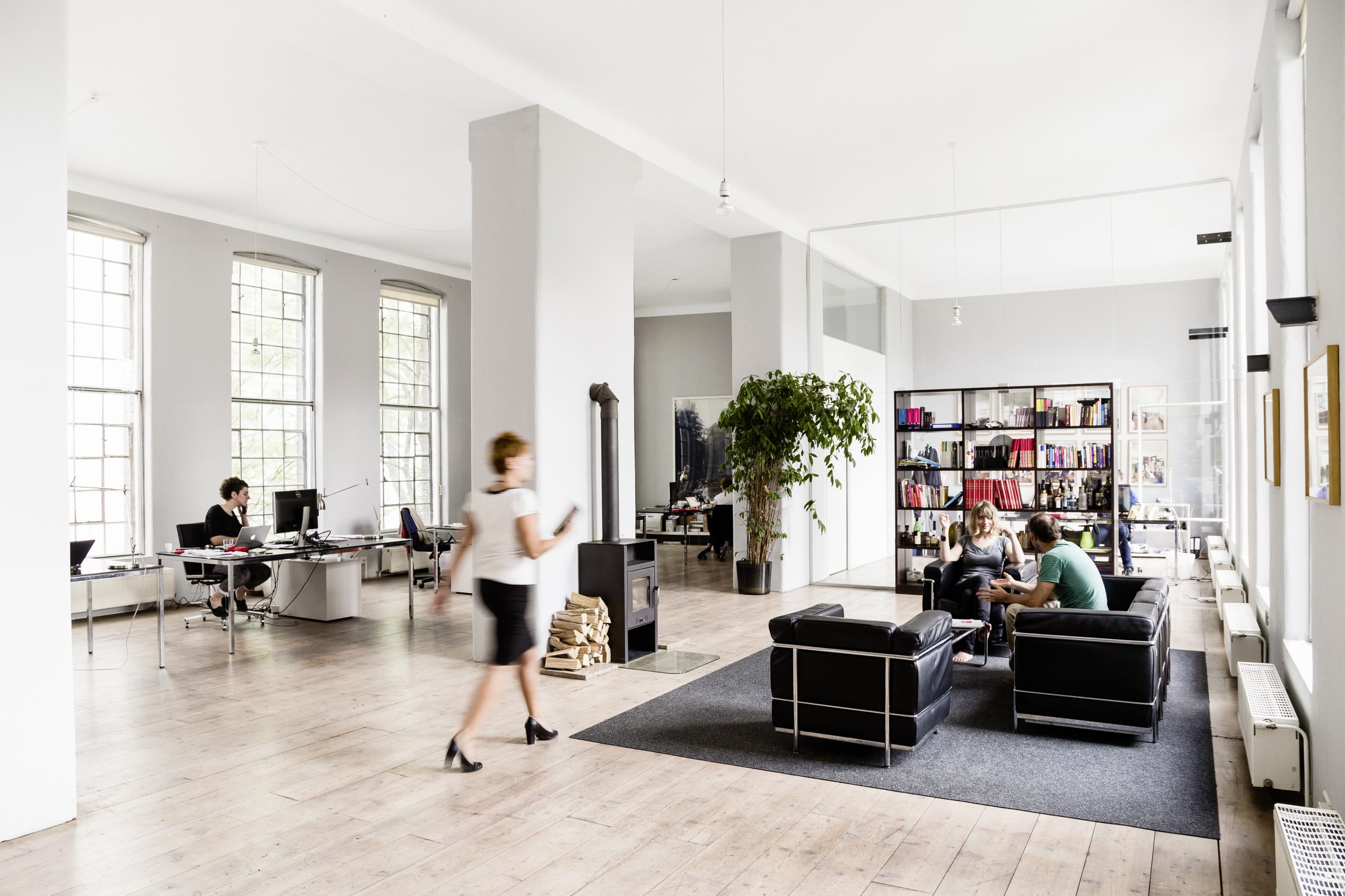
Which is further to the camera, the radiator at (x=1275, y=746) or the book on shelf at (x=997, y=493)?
the book on shelf at (x=997, y=493)

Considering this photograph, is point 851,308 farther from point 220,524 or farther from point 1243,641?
point 220,524

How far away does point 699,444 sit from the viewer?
49.5 feet

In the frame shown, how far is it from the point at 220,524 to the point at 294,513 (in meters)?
0.65

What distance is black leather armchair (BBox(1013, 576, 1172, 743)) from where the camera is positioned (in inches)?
172

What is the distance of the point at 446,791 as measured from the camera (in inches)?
152

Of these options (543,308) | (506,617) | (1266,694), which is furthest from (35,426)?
(1266,694)

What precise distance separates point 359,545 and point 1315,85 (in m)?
Result: 7.29

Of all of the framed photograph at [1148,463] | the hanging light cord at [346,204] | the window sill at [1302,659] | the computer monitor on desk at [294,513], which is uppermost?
the hanging light cord at [346,204]

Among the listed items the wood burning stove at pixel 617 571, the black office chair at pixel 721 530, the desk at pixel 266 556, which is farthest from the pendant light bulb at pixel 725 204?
the black office chair at pixel 721 530

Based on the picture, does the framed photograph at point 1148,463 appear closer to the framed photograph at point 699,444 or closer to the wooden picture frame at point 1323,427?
the framed photograph at point 699,444

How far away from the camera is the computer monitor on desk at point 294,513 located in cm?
811

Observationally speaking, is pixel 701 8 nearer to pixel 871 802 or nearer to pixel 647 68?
pixel 647 68

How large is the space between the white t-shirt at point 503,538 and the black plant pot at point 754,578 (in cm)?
547

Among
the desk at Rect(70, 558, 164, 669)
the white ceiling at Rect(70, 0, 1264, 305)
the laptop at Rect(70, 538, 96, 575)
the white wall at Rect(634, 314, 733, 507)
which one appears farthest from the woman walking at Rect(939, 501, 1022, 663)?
the white wall at Rect(634, 314, 733, 507)
